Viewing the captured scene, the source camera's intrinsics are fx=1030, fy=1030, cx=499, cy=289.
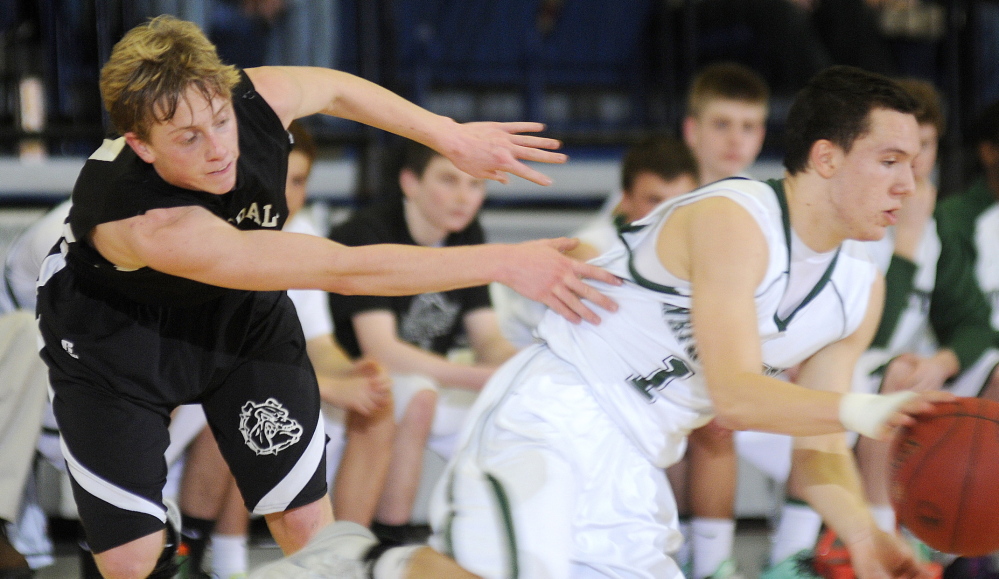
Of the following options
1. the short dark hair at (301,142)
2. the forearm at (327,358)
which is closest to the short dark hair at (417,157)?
the short dark hair at (301,142)

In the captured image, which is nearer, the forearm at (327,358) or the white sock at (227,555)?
the white sock at (227,555)

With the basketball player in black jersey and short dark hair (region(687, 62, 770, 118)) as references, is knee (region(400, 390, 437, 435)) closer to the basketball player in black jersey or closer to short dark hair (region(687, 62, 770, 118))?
the basketball player in black jersey

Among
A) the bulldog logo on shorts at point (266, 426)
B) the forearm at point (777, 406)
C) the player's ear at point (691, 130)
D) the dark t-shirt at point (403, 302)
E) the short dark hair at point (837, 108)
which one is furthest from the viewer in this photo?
the player's ear at point (691, 130)

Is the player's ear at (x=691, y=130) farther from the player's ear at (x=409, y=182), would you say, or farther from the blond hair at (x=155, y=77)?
the blond hair at (x=155, y=77)

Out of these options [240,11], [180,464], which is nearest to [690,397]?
[180,464]

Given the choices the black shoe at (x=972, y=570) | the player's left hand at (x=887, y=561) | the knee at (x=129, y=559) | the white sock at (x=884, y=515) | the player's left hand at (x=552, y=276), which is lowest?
the black shoe at (x=972, y=570)

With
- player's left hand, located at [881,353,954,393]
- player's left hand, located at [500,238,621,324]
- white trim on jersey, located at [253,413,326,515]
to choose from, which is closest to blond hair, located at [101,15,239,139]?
player's left hand, located at [500,238,621,324]

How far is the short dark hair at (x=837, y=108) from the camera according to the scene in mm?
A: 2232

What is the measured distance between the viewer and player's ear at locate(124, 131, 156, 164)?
6.98 feet

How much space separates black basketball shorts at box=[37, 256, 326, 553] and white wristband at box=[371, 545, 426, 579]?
0.44 meters

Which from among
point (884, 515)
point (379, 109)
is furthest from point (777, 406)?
point (884, 515)

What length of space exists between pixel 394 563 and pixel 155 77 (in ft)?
3.69

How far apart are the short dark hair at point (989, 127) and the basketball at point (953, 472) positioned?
225 cm

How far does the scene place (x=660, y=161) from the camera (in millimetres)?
3736
